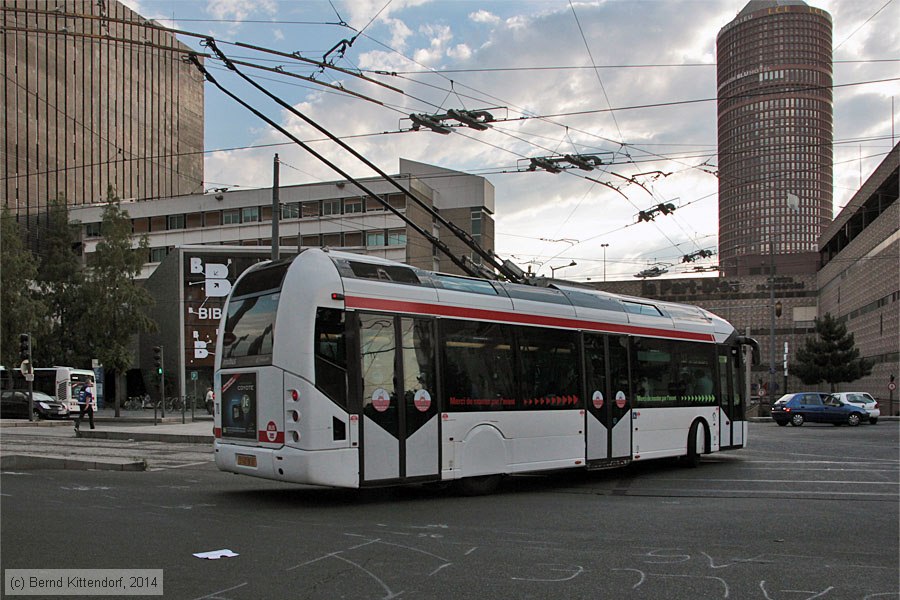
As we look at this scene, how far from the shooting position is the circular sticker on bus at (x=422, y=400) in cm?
1105

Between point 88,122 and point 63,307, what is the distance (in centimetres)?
4113

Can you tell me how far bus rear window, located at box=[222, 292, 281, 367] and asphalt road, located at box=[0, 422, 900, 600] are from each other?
1800 millimetres

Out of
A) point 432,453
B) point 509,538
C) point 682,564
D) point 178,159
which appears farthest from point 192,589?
point 178,159

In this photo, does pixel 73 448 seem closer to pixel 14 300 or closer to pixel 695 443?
pixel 695 443

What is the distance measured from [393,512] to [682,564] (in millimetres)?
3910

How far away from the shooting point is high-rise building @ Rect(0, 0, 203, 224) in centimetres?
7131

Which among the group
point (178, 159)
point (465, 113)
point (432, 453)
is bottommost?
point (432, 453)

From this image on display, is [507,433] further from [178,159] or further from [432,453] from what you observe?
[178,159]

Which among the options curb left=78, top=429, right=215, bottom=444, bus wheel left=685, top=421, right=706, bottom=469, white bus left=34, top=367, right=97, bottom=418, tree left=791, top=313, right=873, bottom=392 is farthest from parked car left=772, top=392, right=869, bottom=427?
white bus left=34, top=367, right=97, bottom=418

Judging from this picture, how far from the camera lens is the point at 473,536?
27.3ft

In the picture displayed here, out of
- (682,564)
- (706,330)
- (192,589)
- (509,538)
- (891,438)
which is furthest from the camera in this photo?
(891,438)

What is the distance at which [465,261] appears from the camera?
13969mm

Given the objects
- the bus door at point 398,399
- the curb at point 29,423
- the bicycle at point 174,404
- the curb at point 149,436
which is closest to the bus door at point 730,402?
the bus door at point 398,399

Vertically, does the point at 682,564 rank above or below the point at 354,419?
below
